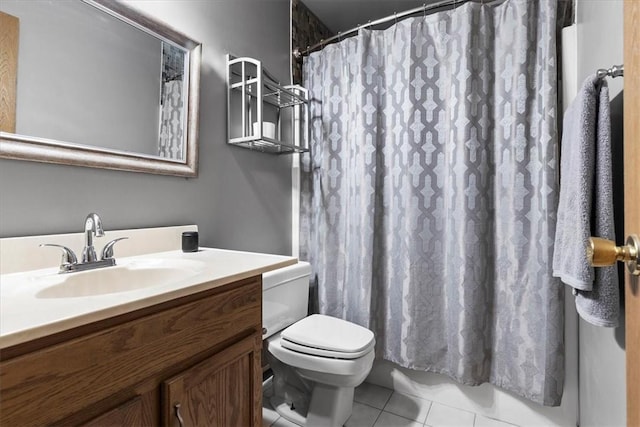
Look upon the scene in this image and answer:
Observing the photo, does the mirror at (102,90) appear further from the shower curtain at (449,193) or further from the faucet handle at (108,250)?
the shower curtain at (449,193)

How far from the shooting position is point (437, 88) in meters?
1.56

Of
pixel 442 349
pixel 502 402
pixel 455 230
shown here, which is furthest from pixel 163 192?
pixel 502 402

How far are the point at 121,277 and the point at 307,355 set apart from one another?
780 mm

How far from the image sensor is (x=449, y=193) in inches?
59.4

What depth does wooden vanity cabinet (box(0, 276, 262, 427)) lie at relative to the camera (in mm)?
479

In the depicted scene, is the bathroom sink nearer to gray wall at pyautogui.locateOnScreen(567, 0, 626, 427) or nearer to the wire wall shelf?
the wire wall shelf

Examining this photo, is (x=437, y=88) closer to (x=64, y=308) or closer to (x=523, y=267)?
(x=523, y=267)

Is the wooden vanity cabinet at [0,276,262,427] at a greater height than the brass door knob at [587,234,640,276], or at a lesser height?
lesser

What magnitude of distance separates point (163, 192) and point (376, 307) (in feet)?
3.96

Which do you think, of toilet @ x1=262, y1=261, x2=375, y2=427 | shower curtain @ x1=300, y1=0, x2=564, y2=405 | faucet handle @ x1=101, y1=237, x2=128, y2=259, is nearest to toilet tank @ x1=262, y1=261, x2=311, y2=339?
toilet @ x1=262, y1=261, x2=375, y2=427

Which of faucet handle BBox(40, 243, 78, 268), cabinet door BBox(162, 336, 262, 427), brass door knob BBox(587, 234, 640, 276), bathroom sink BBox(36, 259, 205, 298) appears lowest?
cabinet door BBox(162, 336, 262, 427)

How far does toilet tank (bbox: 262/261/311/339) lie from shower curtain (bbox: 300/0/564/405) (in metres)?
0.25

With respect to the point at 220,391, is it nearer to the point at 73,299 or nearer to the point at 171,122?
the point at 73,299

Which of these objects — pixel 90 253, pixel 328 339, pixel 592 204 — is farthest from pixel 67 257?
pixel 592 204
